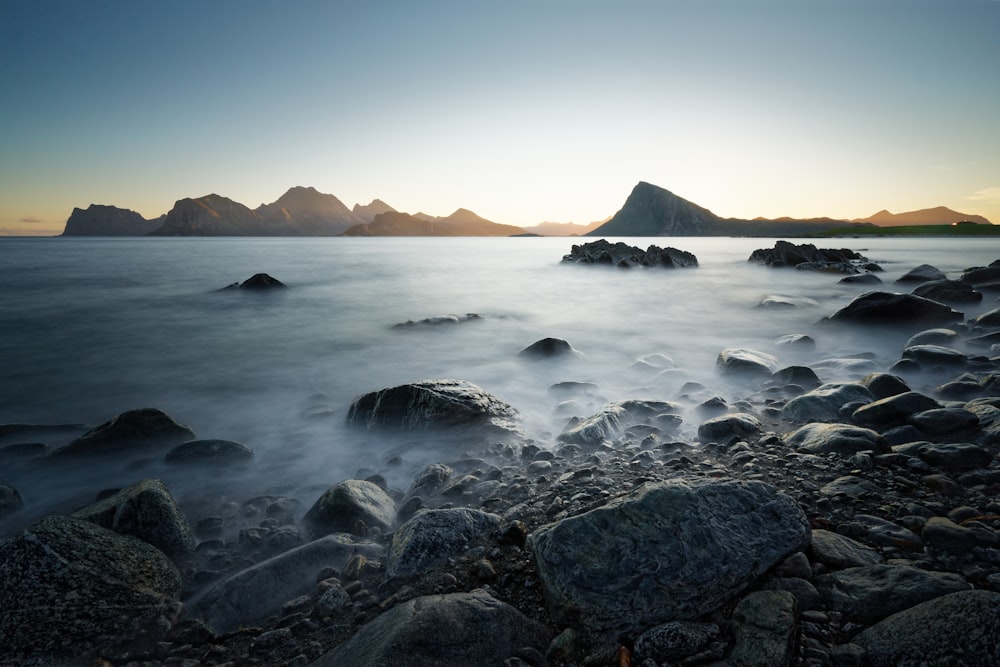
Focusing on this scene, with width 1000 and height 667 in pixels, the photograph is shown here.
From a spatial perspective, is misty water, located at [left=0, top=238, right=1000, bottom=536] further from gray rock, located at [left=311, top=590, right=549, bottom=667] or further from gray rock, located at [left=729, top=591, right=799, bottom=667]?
gray rock, located at [left=729, top=591, right=799, bottom=667]

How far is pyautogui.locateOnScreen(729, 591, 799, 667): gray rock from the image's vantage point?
7.30 ft

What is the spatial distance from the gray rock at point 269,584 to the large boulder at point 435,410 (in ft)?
8.46

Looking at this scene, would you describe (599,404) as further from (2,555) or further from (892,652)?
(2,555)

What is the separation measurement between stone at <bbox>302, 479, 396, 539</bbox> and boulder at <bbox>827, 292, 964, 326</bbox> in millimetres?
12516

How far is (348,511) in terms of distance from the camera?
13.9ft

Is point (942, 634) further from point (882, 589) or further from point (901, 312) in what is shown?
point (901, 312)

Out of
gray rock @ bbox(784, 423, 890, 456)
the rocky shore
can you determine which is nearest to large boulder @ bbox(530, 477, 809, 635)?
the rocky shore

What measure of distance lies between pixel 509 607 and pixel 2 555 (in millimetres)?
3318

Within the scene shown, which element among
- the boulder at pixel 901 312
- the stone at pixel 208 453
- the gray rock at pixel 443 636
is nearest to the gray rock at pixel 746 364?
the boulder at pixel 901 312

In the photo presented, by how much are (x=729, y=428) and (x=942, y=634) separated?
3541 millimetres

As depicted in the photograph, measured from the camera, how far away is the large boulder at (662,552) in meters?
2.54

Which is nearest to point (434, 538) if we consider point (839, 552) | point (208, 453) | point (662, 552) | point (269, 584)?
point (269, 584)

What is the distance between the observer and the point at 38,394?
28.3 feet

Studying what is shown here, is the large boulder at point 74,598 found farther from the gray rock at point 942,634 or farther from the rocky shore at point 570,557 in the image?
the gray rock at point 942,634
